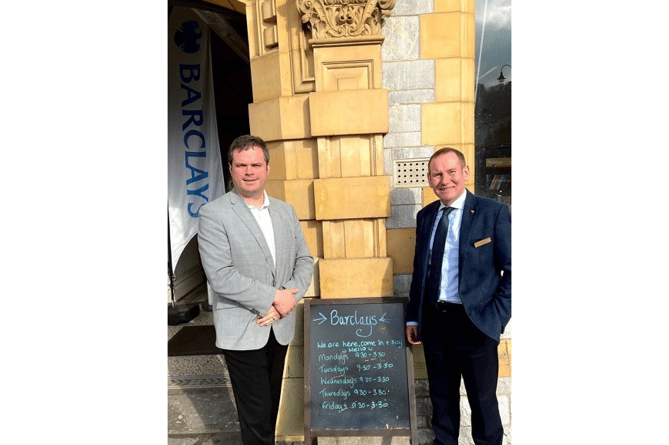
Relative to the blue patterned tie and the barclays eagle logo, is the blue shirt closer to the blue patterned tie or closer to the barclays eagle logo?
the blue patterned tie

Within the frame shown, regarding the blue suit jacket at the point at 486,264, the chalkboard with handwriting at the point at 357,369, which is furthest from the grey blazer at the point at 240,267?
the blue suit jacket at the point at 486,264

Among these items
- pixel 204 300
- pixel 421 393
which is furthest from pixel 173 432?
pixel 204 300

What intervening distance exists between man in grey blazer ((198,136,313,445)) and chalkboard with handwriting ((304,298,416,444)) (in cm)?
30

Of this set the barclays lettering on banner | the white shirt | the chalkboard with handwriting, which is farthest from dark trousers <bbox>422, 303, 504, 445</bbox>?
the barclays lettering on banner

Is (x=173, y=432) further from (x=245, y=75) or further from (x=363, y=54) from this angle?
(x=245, y=75)

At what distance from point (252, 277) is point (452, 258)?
4.09 ft

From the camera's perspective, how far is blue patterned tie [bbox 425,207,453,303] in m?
2.69

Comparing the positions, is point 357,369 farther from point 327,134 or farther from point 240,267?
point 327,134

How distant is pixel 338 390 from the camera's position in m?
2.96

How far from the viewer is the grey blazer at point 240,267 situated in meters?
2.52

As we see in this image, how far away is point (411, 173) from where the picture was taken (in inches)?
130

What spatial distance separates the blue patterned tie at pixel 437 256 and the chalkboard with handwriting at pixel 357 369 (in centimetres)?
43

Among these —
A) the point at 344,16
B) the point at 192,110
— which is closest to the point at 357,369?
the point at 344,16

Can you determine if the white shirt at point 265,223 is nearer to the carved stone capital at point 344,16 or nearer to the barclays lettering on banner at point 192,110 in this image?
the carved stone capital at point 344,16
